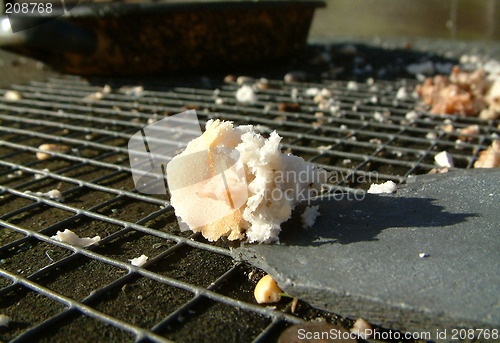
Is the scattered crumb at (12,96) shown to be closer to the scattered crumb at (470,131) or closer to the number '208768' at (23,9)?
the number '208768' at (23,9)

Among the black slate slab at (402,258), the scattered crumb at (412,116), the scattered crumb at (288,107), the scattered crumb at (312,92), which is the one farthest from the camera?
the scattered crumb at (312,92)

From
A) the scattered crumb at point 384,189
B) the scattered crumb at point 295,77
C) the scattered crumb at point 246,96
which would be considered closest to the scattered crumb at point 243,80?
the scattered crumb at point 295,77

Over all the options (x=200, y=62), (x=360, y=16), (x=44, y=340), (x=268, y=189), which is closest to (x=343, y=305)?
(x=268, y=189)

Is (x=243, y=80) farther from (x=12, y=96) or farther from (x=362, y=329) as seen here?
(x=362, y=329)

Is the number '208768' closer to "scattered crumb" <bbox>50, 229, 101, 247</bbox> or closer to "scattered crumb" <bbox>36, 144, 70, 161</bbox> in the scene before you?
"scattered crumb" <bbox>36, 144, 70, 161</bbox>

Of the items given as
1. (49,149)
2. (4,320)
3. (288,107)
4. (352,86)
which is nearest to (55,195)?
(49,149)

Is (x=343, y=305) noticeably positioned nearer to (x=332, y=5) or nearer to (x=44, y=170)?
(x=44, y=170)

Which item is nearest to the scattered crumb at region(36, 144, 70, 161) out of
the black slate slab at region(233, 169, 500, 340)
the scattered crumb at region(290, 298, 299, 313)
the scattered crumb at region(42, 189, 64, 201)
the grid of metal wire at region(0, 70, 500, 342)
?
the grid of metal wire at region(0, 70, 500, 342)
